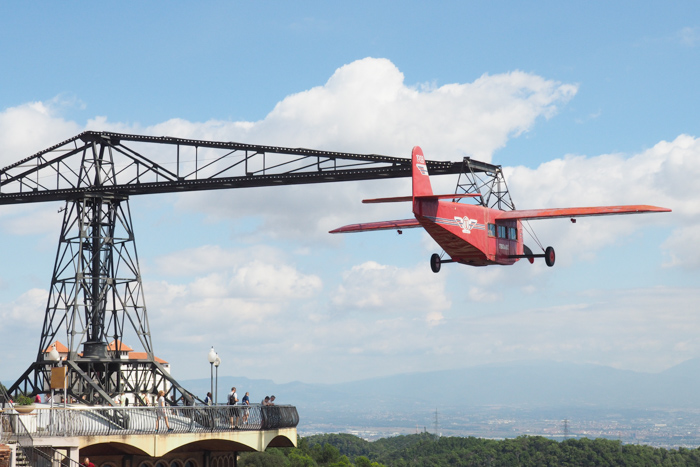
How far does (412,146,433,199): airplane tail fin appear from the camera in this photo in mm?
31422

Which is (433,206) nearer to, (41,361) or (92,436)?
(92,436)

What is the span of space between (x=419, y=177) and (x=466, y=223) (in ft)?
9.09

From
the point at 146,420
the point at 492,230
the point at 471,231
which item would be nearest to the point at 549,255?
the point at 492,230

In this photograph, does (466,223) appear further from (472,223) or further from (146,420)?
(146,420)

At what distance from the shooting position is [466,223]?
3297 centimetres

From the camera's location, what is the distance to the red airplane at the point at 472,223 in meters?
31.3

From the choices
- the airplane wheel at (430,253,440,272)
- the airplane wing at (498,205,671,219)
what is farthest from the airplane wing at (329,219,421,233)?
the airplane wing at (498,205,671,219)

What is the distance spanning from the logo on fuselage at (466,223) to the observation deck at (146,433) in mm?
10569

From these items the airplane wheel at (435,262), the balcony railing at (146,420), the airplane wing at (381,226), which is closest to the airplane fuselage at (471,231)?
the airplane wheel at (435,262)

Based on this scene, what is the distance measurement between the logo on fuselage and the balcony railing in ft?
34.5

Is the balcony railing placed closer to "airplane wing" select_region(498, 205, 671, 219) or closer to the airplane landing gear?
the airplane landing gear

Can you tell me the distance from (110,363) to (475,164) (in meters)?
22.1

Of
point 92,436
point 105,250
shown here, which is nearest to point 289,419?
point 92,436

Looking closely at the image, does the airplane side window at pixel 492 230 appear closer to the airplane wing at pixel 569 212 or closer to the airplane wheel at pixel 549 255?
the airplane wing at pixel 569 212
